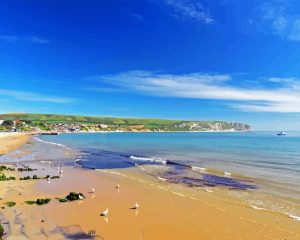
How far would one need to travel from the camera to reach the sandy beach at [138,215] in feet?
48.8

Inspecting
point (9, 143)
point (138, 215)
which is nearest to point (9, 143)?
point (9, 143)

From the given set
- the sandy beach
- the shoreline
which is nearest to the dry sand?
the shoreline

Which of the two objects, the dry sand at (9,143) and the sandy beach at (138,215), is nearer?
the sandy beach at (138,215)

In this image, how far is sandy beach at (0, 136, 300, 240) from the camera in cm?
1487

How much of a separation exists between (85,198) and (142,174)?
13370 millimetres

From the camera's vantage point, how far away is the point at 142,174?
114 feet

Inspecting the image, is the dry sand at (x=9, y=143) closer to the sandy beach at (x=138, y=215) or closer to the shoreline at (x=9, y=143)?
the shoreline at (x=9, y=143)

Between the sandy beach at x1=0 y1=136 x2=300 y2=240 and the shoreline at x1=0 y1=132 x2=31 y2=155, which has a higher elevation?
the sandy beach at x1=0 y1=136 x2=300 y2=240

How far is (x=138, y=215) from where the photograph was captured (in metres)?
18.0

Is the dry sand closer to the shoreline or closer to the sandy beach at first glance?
the shoreline

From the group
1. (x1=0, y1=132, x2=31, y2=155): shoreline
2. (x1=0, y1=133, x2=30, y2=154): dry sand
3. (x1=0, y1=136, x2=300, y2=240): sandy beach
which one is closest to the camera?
(x1=0, y1=136, x2=300, y2=240): sandy beach

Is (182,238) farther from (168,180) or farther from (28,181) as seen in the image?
(28,181)

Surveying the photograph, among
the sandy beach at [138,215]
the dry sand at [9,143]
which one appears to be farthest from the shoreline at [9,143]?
the sandy beach at [138,215]

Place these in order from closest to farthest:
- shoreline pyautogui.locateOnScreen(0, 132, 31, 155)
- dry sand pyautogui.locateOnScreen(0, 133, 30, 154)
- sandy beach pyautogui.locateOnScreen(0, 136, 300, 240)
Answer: sandy beach pyautogui.locateOnScreen(0, 136, 300, 240), shoreline pyautogui.locateOnScreen(0, 132, 31, 155), dry sand pyautogui.locateOnScreen(0, 133, 30, 154)
